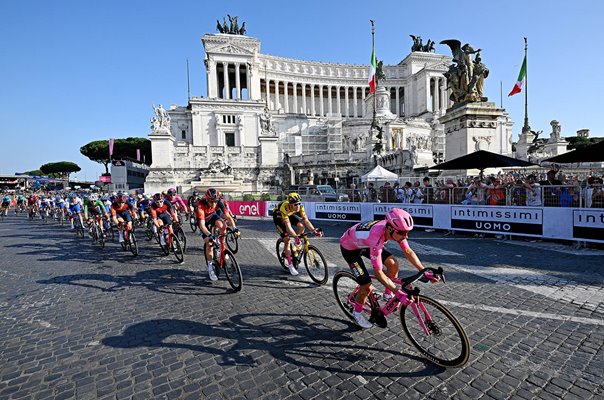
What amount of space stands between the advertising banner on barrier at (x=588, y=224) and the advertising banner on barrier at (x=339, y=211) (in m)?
8.41

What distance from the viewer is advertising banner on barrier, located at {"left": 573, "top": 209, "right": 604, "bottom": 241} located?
8.86 metres

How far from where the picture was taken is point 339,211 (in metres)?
16.9

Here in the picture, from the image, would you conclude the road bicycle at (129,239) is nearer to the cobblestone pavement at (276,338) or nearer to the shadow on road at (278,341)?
the cobblestone pavement at (276,338)

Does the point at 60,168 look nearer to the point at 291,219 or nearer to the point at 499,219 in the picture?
the point at 291,219

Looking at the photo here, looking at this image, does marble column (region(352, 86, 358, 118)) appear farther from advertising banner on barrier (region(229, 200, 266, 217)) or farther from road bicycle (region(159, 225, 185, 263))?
road bicycle (region(159, 225, 185, 263))

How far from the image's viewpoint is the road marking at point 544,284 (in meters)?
5.38

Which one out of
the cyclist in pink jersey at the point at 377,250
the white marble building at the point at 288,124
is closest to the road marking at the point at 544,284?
the cyclist in pink jersey at the point at 377,250

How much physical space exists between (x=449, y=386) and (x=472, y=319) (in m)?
1.79

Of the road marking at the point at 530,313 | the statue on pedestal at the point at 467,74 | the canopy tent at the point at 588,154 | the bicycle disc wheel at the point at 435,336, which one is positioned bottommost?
the road marking at the point at 530,313

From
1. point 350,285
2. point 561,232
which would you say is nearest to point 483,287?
point 350,285

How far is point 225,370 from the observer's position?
3.61 m

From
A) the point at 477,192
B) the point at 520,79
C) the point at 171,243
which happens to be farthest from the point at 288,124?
the point at 171,243

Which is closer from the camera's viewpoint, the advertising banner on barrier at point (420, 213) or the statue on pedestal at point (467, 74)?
the advertising banner on barrier at point (420, 213)

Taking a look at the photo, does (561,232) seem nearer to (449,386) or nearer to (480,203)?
(480,203)
